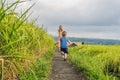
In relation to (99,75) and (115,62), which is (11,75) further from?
(115,62)

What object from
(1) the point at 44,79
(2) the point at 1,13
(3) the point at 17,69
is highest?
(2) the point at 1,13

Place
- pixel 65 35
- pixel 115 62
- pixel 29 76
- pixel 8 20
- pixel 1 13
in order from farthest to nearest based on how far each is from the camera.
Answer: pixel 65 35 < pixel 115 62 < pixel 29 76 < pixel 8 20 < pixel 1 13

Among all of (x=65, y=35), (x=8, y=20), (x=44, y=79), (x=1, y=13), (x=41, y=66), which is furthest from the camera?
(x=65, y=35)

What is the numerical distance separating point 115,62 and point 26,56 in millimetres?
8265

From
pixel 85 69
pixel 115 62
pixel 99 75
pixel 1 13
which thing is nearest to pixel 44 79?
pixel 99 75

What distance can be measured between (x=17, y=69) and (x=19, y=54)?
13.3 inches

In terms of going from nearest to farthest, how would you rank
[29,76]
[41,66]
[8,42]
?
[8,42]
[29,76]
[41,66]

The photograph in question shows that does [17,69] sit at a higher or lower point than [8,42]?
lower

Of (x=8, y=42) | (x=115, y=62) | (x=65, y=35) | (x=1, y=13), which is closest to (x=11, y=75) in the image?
(x=8, y=42)

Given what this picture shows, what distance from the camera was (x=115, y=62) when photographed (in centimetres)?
1395

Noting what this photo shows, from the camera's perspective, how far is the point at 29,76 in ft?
29.2

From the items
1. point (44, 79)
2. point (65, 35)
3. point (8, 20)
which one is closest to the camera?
point (8, 20)

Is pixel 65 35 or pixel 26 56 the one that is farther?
pixel 65 35

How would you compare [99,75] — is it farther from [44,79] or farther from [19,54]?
[19,54]
